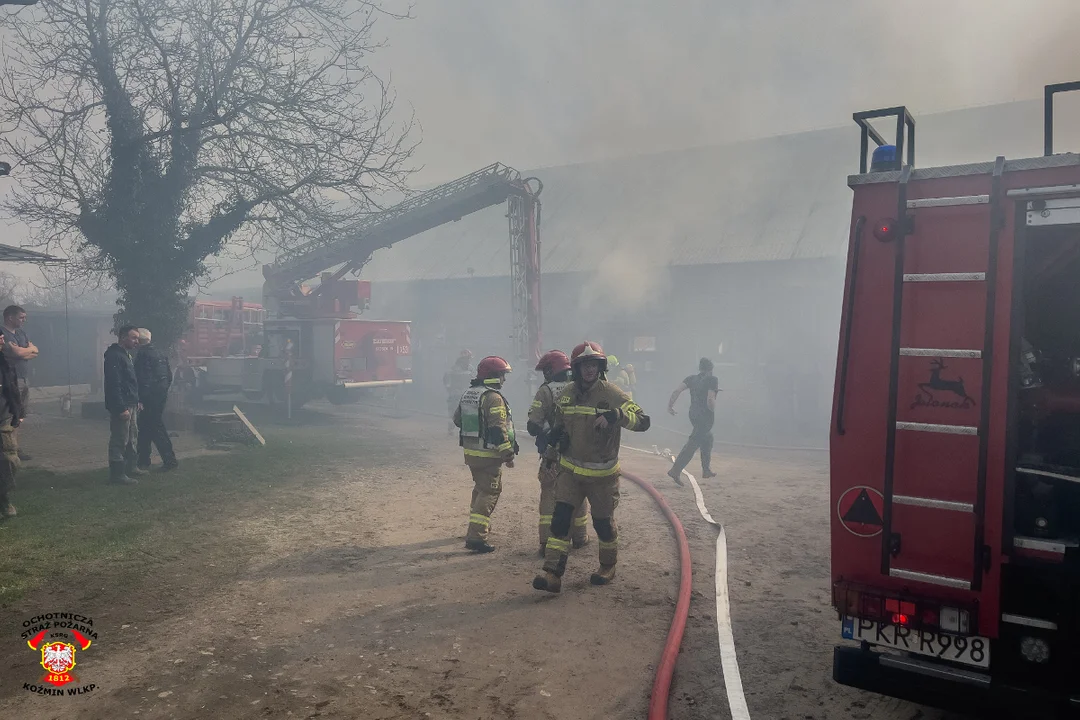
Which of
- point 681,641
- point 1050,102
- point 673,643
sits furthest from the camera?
point 681,641

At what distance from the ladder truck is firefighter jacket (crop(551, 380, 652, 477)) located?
1124cm

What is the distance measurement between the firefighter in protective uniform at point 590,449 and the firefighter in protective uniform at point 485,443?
2.97 ft

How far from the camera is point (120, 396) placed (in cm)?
820

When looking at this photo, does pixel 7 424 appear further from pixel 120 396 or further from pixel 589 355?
pixel 589 355

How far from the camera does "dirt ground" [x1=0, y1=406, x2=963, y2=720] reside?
3.57 m

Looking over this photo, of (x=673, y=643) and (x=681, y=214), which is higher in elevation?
(x=681, y=214)

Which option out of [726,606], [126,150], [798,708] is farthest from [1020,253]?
[126,150]

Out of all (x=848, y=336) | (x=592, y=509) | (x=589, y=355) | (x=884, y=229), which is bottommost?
(x=592, y=509)

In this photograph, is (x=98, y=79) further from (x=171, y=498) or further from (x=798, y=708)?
(x=798, y=708)

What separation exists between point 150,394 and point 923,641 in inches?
344

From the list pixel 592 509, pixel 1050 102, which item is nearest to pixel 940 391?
pixel 1050 102

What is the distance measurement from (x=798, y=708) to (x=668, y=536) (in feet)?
11.0

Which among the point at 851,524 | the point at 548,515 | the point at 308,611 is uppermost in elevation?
the point at 851,524

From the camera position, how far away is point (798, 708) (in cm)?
355
